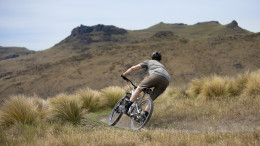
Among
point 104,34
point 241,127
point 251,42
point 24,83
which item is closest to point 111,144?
point 241,127

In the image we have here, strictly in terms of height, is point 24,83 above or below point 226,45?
below

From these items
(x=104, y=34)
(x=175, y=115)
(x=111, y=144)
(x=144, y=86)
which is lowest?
(x=175, y=115)

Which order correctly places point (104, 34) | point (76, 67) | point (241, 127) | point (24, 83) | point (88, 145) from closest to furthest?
1. point (88, 145)
2. point (241, 127)
3. point (24, 83)
4. point (76, 67)
5. point (104, 34)

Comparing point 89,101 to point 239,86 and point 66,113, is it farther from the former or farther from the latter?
point 239,86

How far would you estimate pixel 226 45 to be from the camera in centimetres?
4597

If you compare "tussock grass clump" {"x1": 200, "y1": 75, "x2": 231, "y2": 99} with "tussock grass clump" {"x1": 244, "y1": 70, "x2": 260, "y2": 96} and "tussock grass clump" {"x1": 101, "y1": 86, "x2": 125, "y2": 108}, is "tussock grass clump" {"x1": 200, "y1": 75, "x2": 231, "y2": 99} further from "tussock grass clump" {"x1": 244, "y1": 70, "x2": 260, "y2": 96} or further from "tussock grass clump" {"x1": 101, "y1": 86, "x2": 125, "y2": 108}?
"tussock grass clump" {"x1": 101, "y1": 86, "x2": 125, "y2": 108}

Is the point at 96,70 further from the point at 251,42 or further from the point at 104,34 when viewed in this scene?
the point at 104,34

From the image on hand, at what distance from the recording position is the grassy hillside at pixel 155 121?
13.6ft

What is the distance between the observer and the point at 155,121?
7.50 m

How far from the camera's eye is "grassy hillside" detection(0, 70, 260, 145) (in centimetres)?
416

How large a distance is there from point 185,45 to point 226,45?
25.2 ft

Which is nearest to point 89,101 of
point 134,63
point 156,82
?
point 156,82

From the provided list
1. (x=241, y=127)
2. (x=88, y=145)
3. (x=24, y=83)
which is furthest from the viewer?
(x=24, y=83)

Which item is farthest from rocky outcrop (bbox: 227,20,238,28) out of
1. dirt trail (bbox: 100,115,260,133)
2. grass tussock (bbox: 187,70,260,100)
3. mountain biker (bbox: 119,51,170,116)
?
mountain biker (bbox: 119,51,170,116)
